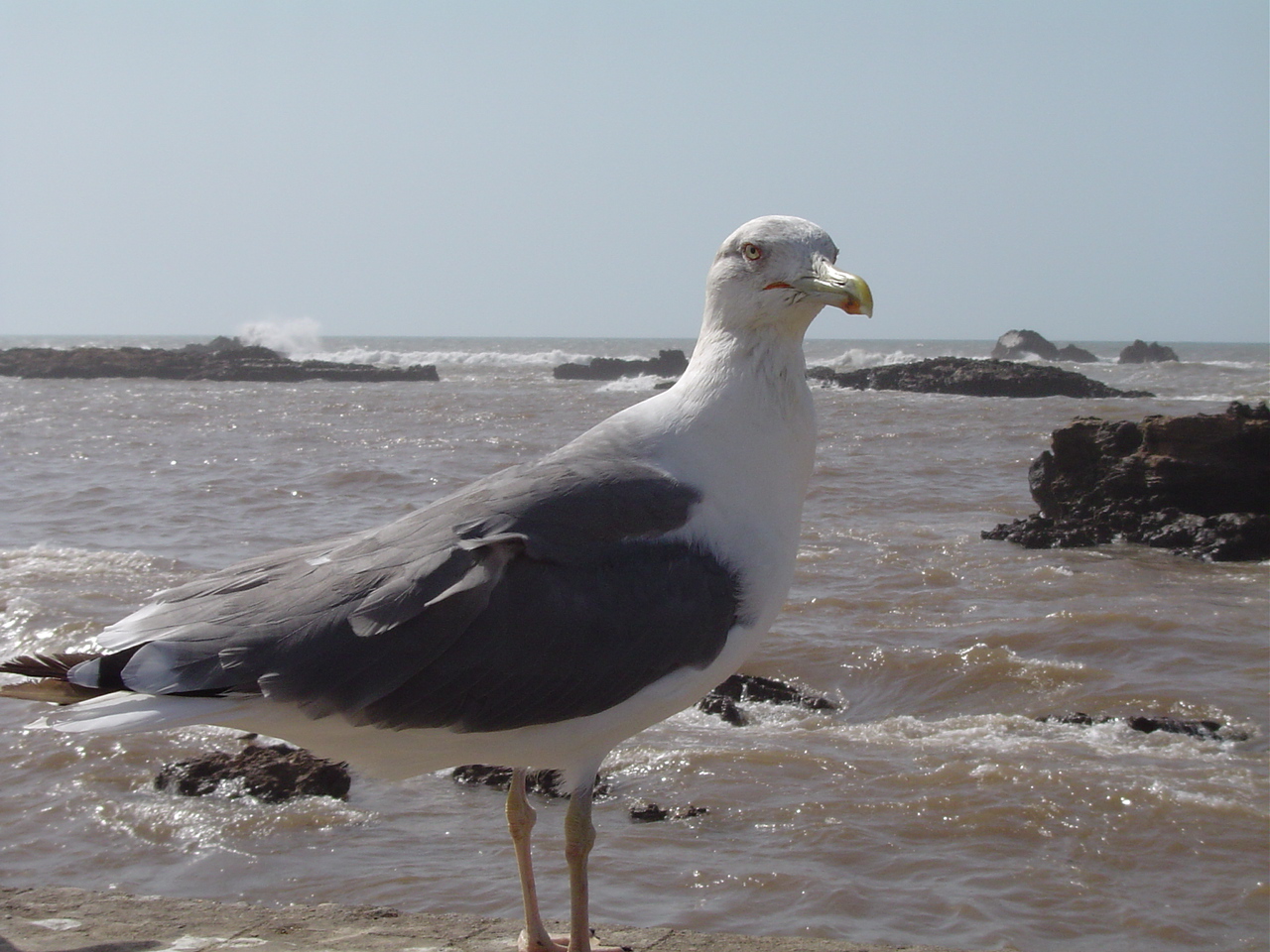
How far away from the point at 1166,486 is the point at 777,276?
27.3 feet

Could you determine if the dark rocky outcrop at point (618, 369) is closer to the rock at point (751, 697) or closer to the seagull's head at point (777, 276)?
the rock at point (751, 697)

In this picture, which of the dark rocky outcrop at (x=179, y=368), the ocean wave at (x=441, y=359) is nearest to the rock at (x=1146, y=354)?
the ocean wave at (x=441, y=359)

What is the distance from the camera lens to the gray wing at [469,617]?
2.42 metres

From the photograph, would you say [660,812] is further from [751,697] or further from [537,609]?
[537,609]

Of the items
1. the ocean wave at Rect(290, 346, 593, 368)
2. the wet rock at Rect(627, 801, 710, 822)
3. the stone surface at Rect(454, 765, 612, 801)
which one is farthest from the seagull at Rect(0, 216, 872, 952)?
the ocean wave at Rect(290, 346, 593, 368)

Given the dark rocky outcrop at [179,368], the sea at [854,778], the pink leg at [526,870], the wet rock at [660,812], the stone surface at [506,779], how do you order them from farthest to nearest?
the dark rocky outcrop at [179,368] → the stone surface at [506,779] → the wet rock at [660,812] → the sea at [854,778] → the pink leg at [526,870]

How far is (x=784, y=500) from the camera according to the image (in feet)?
9.70

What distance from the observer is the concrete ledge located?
2.83 m

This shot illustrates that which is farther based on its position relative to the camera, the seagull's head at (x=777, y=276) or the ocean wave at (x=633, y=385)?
the ocean wave at (x=633, y=385)

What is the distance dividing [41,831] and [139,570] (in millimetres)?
4003

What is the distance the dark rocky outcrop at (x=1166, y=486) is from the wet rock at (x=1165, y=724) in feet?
14.3

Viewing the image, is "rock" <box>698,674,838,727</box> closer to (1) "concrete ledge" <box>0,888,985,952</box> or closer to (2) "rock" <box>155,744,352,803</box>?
(2) "rock" <box>155,744,352,803</box>

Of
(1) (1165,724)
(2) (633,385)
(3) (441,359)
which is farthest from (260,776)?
(3) (441,359)

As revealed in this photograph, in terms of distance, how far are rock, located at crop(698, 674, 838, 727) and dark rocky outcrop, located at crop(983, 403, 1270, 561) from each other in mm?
4569
